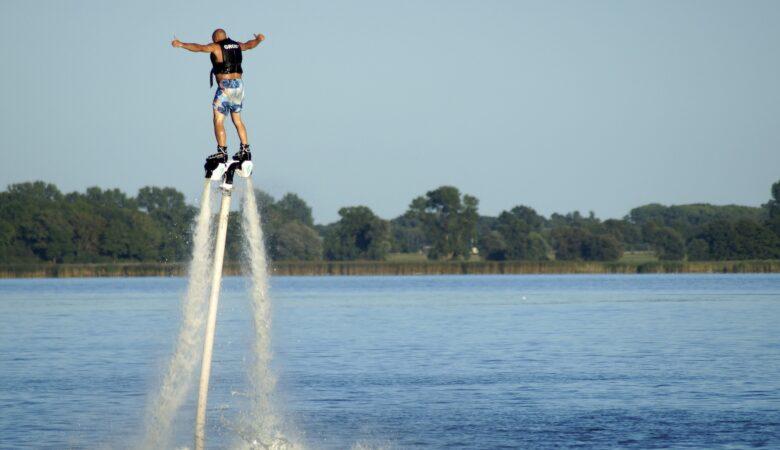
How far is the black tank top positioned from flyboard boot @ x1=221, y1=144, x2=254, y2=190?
1.30 m

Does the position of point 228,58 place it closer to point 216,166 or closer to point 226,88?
point 226,88

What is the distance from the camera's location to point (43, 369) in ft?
163

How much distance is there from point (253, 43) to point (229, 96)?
995 millimetres

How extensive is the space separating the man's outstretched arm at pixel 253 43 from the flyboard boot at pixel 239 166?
1635 mm

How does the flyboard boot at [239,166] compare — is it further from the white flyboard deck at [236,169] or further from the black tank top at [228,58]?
the black tank top at [228,58]

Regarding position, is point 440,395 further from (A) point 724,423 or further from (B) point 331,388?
(A) point 724,423

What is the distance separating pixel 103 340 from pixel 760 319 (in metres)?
38.3

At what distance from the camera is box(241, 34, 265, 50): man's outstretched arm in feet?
68.3

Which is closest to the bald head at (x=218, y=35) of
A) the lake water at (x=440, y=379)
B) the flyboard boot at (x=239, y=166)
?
the flyboard boot at (x=239, y=166)

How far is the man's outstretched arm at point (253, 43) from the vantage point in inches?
819

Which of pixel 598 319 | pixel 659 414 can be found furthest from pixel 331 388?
pixel 598 319

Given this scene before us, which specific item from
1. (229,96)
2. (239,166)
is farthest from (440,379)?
(229,96)

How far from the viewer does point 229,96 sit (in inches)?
836

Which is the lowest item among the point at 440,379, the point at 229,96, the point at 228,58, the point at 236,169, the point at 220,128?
the point at 440,379
